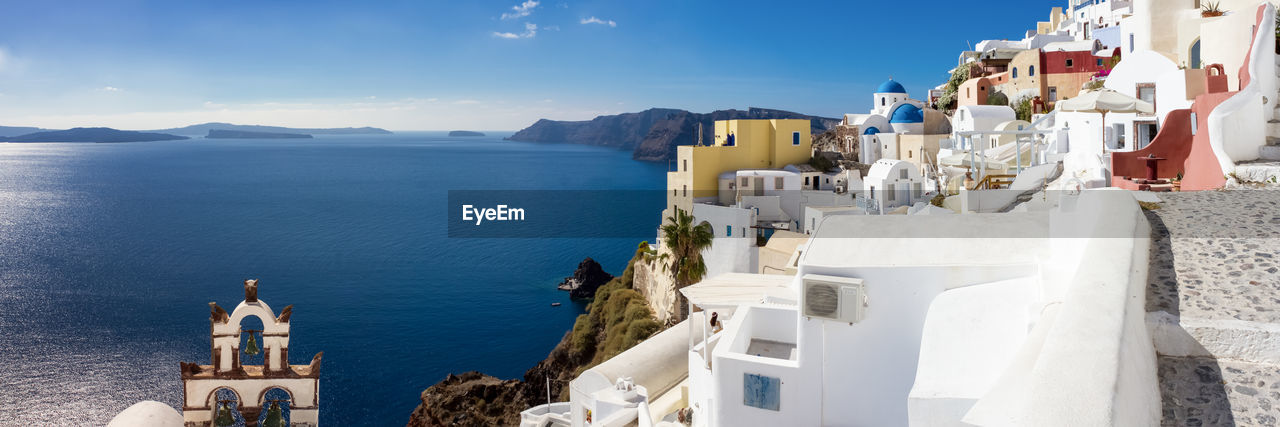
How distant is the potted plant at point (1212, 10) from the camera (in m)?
17.3

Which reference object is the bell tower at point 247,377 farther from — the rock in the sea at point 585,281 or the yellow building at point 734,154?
the rock in the sea at point 585,281

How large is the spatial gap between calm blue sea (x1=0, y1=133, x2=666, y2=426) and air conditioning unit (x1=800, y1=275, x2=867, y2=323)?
3092 cm

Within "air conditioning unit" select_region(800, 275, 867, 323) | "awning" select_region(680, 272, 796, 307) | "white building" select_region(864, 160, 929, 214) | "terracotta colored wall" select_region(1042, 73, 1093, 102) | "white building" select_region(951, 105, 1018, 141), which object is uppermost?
"terracotta colored wall" select_region(1042, 73, 1093, 102)

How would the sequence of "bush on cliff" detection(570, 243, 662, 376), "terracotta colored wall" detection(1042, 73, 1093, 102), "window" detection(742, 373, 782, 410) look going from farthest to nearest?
"terracotta colored wall" detection(1042, 73, 1093, 102) → "bush on cliff" detection(570, 243, 662, 376) → "window" detection(742, 373, 782, 410)

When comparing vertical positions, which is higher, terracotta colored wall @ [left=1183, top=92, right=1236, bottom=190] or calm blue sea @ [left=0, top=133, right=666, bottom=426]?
terracotta colored wall @ [left=1183, top=92, right=1236, bottom=190]

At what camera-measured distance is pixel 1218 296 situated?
11.7 feet

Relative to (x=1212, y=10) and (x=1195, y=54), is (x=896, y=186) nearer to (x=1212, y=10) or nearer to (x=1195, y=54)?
(x=1195, y=54)

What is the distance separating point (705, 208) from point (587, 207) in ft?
189

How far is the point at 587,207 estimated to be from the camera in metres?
87.1

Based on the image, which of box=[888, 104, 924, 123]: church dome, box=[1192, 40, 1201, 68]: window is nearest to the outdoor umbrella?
box=[1192, 40, 1201, 68]: window

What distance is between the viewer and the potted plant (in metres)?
17.3

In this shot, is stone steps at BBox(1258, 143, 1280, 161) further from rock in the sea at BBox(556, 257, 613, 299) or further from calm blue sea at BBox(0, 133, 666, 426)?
rock in the sea at BBox(556, 257, 613, 299)

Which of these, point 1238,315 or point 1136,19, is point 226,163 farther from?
point 1238,315

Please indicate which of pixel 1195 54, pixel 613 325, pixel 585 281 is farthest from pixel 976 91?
pixel 585 281
